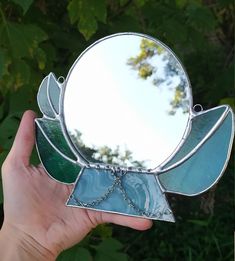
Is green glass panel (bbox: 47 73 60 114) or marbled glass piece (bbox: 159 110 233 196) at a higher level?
green glass panel (bbox: 47 73 60 114)

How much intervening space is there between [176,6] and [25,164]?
80cm

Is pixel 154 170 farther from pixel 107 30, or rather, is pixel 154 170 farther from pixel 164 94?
pixel 107 30

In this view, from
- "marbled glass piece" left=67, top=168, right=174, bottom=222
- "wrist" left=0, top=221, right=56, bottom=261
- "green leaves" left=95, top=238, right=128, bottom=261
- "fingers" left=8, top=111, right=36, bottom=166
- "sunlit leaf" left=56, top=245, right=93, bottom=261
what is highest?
"fingers" left=8, top=111, right=36, bottom=166

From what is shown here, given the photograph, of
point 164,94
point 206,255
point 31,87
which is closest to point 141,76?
point 164,94

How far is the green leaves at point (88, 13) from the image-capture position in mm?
1411

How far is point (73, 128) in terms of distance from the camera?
3.59 feet

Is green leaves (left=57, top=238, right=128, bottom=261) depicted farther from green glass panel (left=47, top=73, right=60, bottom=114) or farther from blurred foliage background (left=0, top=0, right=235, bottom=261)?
green glass panel (left=47, top=73, right=60, bottom=114)

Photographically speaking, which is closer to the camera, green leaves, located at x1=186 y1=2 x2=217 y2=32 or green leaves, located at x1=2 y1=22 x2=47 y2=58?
green leaves, located at x1=2 y1=22 x2=47 y2=58

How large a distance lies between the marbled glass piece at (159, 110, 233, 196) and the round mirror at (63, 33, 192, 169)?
0.04 metres

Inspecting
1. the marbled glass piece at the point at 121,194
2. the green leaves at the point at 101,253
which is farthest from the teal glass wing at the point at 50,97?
the green leaves at the point at 101,253

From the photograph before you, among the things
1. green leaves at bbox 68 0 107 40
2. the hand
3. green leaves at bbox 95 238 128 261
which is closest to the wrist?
the hand

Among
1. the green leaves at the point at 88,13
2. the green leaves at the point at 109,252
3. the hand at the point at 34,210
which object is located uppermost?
the green leaves at the point at 88,13

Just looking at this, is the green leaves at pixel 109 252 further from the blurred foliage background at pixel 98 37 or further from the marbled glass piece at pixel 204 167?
the marbled glass piece at pixel 204 167

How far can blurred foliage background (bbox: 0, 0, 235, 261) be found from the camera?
4.70 feet
